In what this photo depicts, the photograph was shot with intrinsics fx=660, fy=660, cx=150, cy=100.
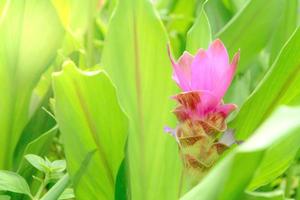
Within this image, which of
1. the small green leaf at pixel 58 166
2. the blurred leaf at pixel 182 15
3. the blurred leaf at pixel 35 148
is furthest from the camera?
the blurred leaf at pixel 182 15

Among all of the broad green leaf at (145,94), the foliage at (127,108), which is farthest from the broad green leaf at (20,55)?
the broad green leaf at (145,94)

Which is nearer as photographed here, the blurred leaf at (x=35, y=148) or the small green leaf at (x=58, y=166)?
the small green leaf at (x=58, y=166)

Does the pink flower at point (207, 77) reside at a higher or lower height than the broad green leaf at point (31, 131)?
higher

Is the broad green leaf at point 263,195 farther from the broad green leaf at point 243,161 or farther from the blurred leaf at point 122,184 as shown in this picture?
the blurred leaf at point 122,184

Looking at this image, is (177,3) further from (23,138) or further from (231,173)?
(231,173)

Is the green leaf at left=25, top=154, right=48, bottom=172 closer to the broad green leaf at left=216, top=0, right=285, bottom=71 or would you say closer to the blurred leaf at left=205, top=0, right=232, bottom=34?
the broad green leaf at left=216, top=0, right=285, bottom=71

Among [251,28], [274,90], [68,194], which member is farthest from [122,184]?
[251,28]

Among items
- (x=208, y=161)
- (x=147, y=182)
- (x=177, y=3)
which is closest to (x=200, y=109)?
(x=208, y=161)
